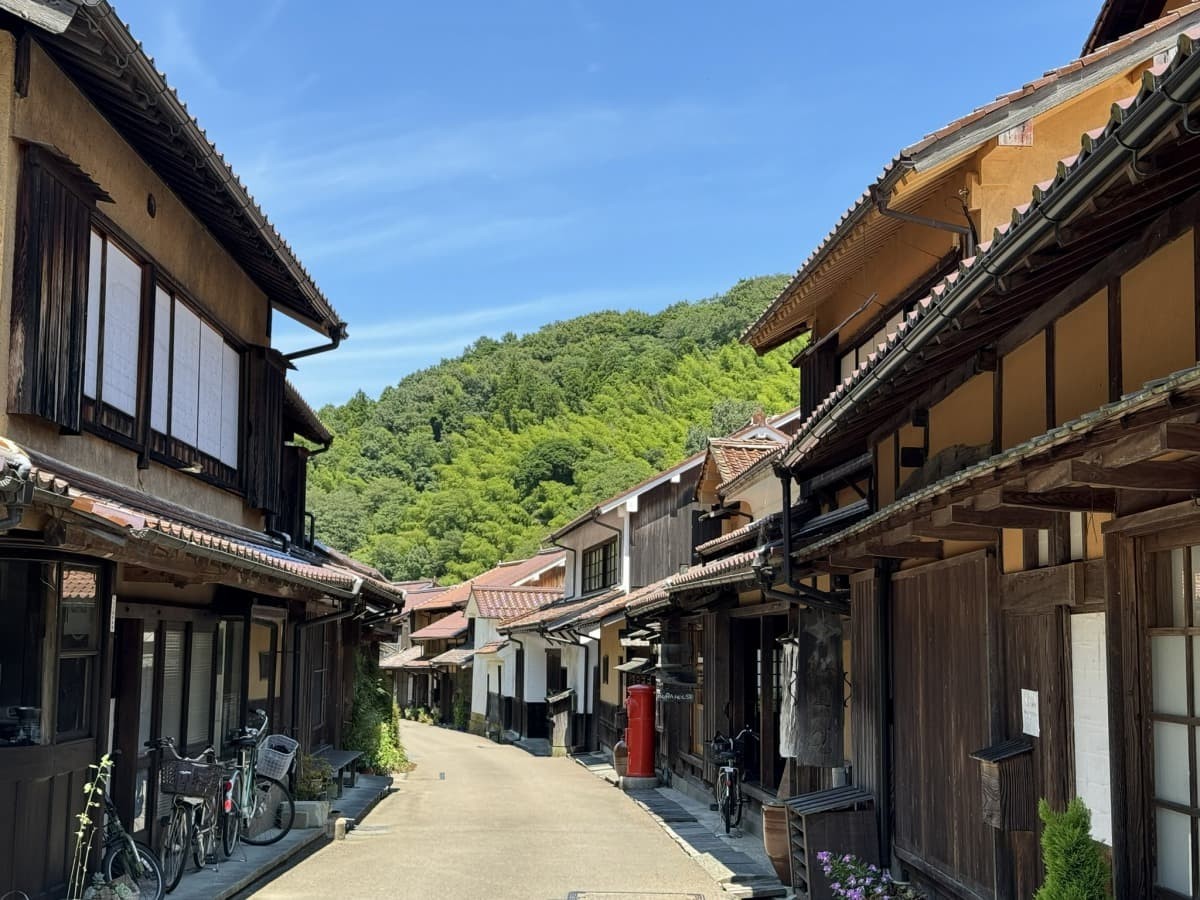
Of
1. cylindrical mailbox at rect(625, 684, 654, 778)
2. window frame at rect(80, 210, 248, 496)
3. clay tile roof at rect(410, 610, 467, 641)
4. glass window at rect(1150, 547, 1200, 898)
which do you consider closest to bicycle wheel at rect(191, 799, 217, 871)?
window frame at rect(80, 210, 248, 496)

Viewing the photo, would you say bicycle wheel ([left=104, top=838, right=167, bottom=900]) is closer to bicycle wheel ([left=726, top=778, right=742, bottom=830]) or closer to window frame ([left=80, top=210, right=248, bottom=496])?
window frame ([left=80, top=210, right=248, bottom=496])

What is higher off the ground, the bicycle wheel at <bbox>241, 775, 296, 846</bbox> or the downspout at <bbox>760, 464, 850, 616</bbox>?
the downspout at <bbox>760, 464, 850, 616</bbox>

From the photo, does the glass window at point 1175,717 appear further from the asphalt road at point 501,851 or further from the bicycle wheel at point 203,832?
the bicycle wheel at point 203,832

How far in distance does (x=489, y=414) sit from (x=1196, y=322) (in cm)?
9208

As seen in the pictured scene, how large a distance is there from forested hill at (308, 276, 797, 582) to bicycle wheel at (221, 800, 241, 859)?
5676 cm

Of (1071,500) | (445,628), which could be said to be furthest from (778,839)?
(445,628)

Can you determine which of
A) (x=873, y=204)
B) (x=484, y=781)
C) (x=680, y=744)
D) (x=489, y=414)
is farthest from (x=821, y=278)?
(x=489, y=414)

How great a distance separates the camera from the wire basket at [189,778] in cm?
1133

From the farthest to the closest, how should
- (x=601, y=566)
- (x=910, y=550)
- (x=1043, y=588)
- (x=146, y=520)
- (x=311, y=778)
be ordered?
(x=601, y=566) → (x=311, y=778) → (x=910, y=550) → (x=146, y=520) → (x=1043, y=588)

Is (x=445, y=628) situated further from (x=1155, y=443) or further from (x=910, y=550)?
(x=1155, y=443)

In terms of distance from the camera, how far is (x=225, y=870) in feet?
39.2

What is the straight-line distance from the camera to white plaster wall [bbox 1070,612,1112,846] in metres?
5.96

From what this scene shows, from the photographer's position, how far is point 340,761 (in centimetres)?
1922

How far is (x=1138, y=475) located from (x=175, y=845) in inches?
359
